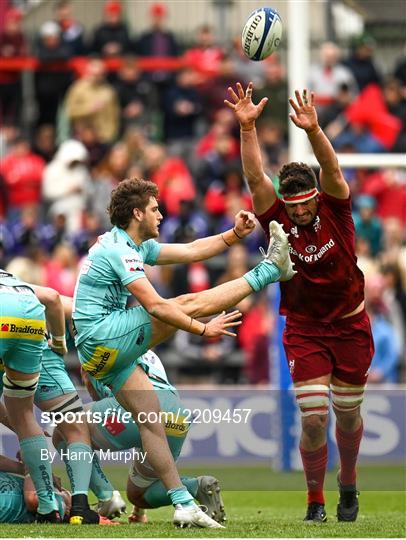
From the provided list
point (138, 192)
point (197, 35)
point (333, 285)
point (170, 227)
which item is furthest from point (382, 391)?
point (197, 35)

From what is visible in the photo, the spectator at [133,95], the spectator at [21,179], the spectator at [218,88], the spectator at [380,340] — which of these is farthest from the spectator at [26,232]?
the spectator at [380,340]

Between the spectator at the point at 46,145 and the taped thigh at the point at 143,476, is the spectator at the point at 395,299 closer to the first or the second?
the spectator at the point at 46,145

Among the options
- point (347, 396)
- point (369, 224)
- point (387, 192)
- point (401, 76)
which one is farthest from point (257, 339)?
point (347, 396)

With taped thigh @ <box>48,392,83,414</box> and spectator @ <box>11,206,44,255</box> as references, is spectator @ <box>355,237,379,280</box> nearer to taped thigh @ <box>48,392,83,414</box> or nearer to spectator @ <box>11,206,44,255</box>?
spectator @ <box>11,206,44,255</box>

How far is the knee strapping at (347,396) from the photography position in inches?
376

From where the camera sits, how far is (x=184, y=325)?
330 inches

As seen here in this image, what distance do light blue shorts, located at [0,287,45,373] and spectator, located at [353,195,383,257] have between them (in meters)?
8.85

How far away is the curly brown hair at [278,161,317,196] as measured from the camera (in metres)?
9.29

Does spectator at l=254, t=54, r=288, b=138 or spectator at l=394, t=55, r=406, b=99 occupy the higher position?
spectator at l=394, t=55, r=406, b=99

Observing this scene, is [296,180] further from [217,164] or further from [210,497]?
[217,164]

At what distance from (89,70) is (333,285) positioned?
33.5 ft

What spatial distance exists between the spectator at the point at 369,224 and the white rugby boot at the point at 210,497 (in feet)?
Result: 28.0

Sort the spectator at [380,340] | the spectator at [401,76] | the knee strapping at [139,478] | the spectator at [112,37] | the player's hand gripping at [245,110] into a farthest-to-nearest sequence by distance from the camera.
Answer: the spectator at [112,37] < the spectator at [401,76] < the spectator at [380,340] < the player's hand gripping at [245,110] < the knee strapping at [139,478]

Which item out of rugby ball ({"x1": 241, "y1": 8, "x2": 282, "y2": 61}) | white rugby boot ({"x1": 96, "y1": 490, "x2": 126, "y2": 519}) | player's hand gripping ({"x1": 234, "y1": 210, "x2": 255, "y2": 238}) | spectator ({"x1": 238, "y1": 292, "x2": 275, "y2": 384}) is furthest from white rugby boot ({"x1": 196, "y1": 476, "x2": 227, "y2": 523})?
Result: spectator ({"x1": 238, "y1": 292, "x2": 275, "y2": 384})
